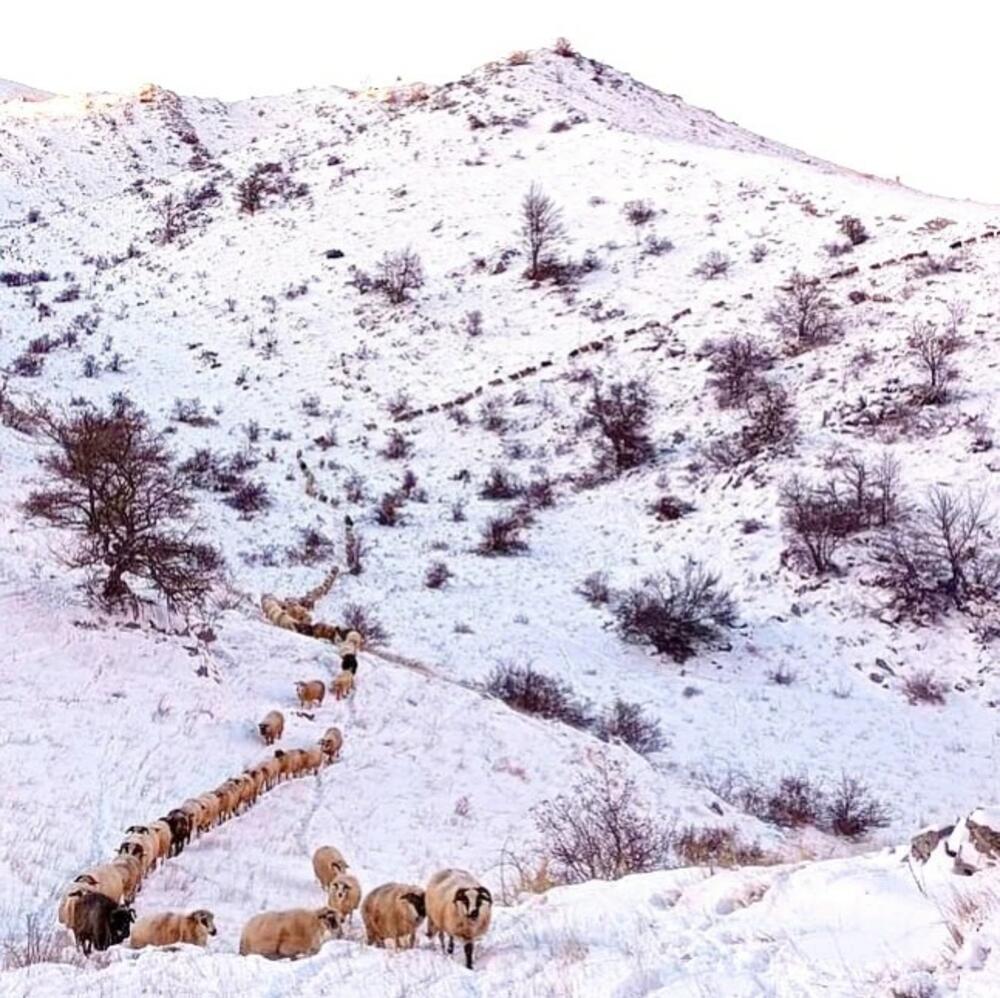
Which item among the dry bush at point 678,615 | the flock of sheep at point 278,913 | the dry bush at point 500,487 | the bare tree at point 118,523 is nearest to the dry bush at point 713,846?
the flock of sheep at point 278,913

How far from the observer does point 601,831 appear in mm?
9992

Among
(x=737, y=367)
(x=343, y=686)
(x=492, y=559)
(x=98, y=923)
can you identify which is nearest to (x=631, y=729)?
Result: (x=343, y=686)

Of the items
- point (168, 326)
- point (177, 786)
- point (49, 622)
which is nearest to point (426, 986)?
point (177, 786)

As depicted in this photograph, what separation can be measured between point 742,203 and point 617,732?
32.4 meters

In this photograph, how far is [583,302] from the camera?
37156 mm

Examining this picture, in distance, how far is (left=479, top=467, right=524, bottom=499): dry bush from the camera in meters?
26.7

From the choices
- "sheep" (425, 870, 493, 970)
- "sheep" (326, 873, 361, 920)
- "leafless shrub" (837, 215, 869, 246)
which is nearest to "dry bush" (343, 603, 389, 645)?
"sheep" (326, 873, 361, 920)

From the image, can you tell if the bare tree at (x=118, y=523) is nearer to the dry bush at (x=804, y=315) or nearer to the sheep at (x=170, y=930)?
the sheep at (x=170, y=930)

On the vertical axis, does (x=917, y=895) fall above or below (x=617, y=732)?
above

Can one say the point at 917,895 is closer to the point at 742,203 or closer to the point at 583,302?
the point at 583,302

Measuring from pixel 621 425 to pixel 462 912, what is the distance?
22611mm

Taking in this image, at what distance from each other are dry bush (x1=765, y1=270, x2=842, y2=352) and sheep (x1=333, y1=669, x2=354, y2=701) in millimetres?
19926

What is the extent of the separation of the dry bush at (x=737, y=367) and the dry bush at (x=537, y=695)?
13396mm

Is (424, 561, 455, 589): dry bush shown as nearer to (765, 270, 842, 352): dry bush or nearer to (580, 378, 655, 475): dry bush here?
(580, 378, 655, 475): dry bush
